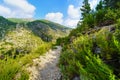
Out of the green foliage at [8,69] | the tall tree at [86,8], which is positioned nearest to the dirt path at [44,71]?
the green foliage at [8,69]

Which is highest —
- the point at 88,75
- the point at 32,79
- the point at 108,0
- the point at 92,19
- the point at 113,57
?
the point at 108,0

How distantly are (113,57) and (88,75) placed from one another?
4.07 feet

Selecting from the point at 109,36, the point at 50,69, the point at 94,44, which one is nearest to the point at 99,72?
the point at 109,36

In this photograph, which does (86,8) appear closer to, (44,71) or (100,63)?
(44,71)

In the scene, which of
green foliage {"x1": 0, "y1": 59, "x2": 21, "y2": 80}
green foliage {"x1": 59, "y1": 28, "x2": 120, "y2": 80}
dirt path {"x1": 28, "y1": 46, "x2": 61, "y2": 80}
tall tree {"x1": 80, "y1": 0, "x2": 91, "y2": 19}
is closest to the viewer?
green foliage {"x1": 59, "y1": 28, "x2": 120, "y2": 80}

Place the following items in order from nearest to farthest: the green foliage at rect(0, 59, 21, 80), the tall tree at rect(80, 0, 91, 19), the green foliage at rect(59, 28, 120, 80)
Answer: the green foliage at rect(59, 28, 120, 80), the green foliage at rect(0, 59, 21, 80), the tall tree at rect(80, 0, 91, 19)

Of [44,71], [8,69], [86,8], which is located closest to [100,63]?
[8,69]

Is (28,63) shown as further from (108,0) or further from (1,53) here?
(108,0)

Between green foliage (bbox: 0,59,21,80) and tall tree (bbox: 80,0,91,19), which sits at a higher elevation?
tall tree (bbox: 80,0,91,19)

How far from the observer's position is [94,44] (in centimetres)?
837

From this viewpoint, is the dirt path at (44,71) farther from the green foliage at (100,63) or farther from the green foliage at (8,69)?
the green foliage at (100,63)

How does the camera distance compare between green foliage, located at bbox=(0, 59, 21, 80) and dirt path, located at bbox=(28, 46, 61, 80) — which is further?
dirt path, located at bbox=(28, 46, 61, 80)

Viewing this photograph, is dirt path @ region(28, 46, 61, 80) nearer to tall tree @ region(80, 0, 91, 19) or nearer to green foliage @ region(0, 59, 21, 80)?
green foliage @ region(0, 59, 21, 80)

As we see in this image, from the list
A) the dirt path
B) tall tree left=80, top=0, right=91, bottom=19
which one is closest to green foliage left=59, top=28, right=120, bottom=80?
the dirt path
